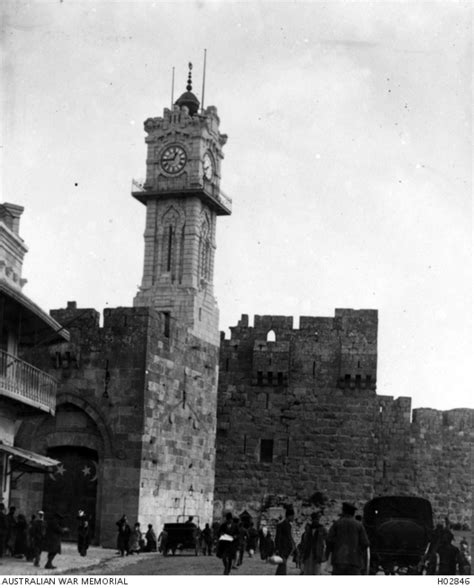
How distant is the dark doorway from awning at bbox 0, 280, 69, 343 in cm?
310

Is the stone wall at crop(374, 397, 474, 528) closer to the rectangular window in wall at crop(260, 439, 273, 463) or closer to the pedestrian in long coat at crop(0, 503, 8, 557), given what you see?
the rectangular window in wall at crop(260, 439, 273, 463)

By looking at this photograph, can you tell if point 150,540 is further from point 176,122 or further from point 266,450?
point 176,122

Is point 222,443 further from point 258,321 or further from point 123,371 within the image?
point 123,371

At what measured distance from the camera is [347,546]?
48.8 feet

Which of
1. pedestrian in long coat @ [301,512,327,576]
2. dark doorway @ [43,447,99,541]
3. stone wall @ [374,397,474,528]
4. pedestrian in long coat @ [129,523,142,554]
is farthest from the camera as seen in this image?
stone wall @ [374,397,474,528]

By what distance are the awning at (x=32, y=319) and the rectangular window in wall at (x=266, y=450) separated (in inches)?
528

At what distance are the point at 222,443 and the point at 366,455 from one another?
15.5 feet

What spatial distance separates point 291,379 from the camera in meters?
40.2

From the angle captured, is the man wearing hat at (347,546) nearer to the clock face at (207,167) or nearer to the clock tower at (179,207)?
the clock tower at (179,207)

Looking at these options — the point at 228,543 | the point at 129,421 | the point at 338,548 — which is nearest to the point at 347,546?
the point at 338,548

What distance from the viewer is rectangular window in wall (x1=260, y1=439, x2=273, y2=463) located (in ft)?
130

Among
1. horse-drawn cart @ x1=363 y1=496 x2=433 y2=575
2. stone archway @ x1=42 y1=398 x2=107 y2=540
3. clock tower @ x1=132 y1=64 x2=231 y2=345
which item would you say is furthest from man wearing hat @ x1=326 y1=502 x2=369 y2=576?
clock tower @ x1=132 y1=64 x2=231 y2=345

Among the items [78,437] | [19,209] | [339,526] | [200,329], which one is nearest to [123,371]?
[78,437]

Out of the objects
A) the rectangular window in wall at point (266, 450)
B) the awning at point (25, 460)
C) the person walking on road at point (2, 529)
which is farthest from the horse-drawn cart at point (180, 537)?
the rectangular window in wall at point (266, 450)
